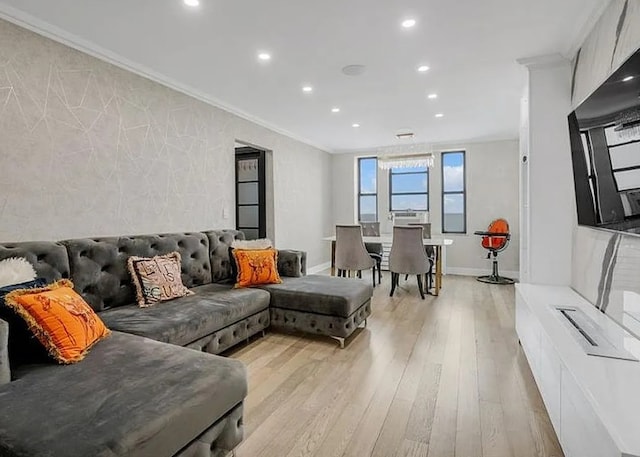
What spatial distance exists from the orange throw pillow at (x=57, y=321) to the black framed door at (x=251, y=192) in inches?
147

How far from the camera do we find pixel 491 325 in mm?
3648

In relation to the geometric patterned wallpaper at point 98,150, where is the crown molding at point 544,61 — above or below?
above

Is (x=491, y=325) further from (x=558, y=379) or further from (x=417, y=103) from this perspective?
(x=417, y=103)

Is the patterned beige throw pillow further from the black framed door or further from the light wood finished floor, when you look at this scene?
the black framed door

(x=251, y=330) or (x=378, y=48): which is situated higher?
(x=378, y=48)

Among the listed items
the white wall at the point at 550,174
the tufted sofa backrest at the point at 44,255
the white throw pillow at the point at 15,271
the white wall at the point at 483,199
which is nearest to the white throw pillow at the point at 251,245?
the tufted sofa backrest at the point at 44,255

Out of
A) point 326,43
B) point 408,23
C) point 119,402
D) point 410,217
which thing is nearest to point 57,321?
point 119,402

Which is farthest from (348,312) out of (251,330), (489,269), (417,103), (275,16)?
(489,269)

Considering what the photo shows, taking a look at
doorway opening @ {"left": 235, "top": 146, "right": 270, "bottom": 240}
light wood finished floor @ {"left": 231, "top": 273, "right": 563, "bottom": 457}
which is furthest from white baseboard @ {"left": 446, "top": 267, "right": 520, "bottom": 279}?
doorway opening @ {"left": 235, "top": 146, "right": 270, "bottom": 240}

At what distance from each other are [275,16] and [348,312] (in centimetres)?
241

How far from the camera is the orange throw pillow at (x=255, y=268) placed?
11.5ft

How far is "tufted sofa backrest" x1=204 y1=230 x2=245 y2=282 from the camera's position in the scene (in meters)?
3.68

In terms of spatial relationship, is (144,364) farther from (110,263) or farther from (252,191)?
(252,191)

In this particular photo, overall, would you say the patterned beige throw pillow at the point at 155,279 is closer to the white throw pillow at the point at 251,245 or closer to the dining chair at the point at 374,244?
the white throw pillow at the point at 251,245
